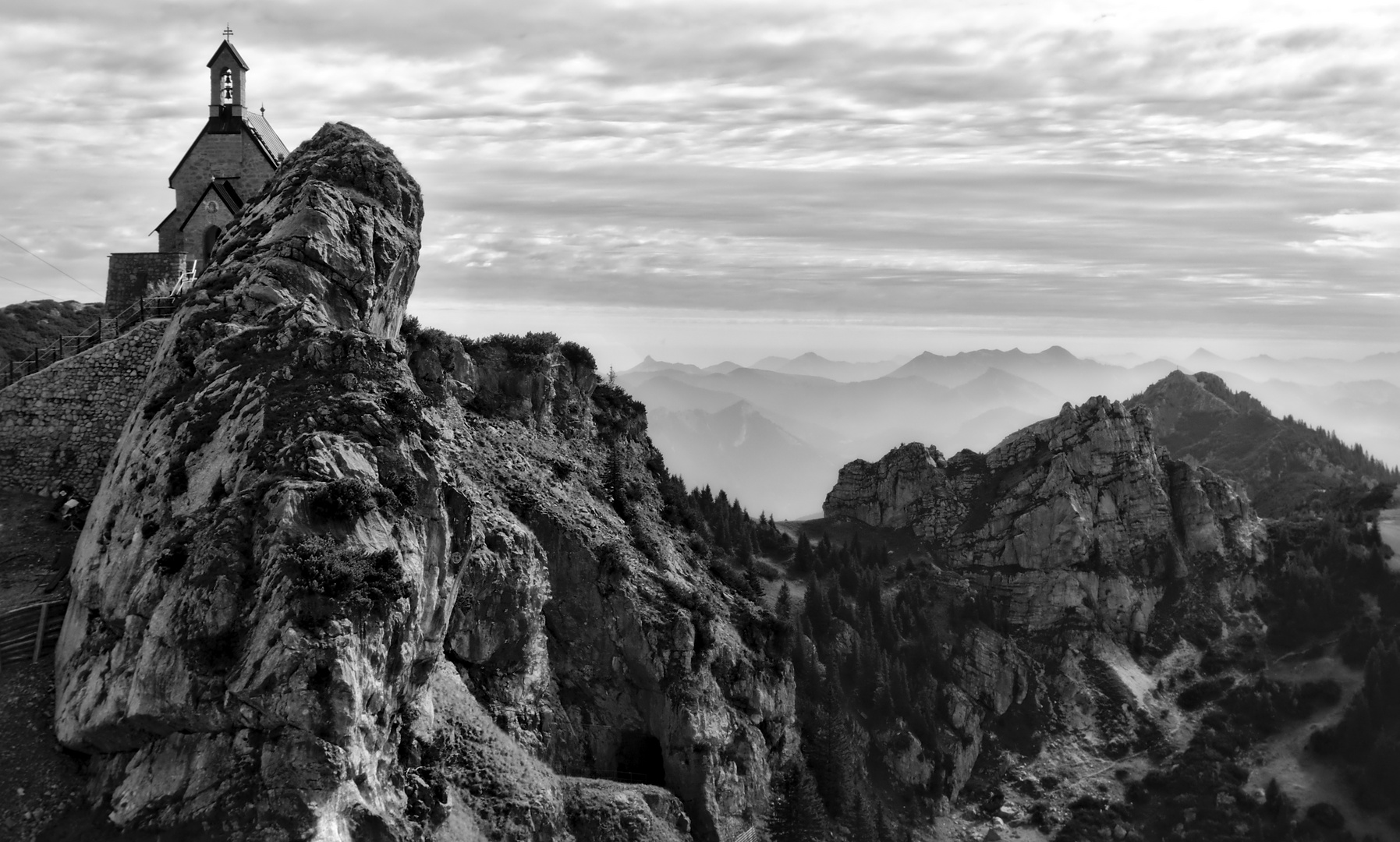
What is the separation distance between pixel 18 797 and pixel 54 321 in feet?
170

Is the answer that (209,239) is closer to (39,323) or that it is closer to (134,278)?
(134,278)

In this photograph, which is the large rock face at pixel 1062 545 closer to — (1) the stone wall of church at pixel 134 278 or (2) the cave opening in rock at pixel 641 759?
(2) the cave opening in rock at pixel 641 759

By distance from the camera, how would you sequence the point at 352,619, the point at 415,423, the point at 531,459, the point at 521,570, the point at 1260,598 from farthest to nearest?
the point at 1260,598 → the point at 531,459 → the point at 521,570 → the point at 415,423 → the point at 352,619

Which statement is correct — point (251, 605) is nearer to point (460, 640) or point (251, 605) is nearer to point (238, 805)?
point (238, 805)

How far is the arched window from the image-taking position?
225 feet

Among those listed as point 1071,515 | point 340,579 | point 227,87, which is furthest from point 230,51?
point 1071,515

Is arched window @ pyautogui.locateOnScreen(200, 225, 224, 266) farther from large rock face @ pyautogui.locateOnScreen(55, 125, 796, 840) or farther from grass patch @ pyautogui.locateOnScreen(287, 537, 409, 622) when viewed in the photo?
grass patch @ pyautogui.locateOnScreen(287, 537, 409, 622)

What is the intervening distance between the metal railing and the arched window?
20.0ft

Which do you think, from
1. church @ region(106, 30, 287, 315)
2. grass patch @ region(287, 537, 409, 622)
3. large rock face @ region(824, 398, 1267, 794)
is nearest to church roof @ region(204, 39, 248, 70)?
church @ region(106, 30, 287, 315)

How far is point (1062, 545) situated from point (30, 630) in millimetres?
115023

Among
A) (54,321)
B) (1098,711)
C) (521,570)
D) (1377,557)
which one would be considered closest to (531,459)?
(521,570)

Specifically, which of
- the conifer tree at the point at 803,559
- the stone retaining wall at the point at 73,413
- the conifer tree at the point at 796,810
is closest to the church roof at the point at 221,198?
the stone retaining wall at the point at 73,413

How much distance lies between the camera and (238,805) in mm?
37125

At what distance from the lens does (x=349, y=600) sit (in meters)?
39.5
